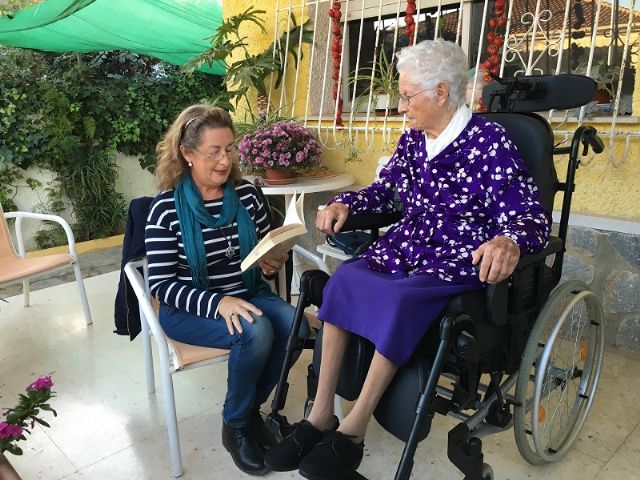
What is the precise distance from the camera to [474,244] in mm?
1524

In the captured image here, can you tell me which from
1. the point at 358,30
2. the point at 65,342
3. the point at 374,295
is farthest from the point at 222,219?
the point at 358,30

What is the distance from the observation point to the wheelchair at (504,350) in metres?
1.32

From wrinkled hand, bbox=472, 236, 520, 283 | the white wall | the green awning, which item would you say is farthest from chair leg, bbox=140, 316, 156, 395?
the white wall

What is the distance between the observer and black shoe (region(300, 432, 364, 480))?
1.29 metres

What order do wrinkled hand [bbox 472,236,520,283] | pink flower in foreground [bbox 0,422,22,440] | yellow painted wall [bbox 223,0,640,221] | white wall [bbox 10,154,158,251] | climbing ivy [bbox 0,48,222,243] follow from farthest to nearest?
white wall [bbox 10,154,158,251] < climbing ivy [bbox 0,48,222,243] < yellow painted wall [bbox 223,0,640,221] < wrinkled hand [bbox 472,236,520,283] < pink flower in foreground [bbox 0,422,22,440]

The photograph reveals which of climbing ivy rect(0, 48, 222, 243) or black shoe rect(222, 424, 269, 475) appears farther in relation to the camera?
climbing ivy rect(0, 48, 222, 243)

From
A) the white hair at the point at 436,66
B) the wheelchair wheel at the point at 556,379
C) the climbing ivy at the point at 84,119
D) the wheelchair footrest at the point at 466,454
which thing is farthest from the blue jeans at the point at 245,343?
the climbing ivy at the point at 84,119

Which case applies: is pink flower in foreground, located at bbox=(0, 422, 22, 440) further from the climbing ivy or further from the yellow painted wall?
the climbing ivy

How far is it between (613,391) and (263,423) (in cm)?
139

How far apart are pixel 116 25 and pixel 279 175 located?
5.96ft

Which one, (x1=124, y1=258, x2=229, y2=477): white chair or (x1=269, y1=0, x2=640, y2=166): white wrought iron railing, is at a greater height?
(x1=269, y1=0, x2=640, y2=166): white wrought iron railing

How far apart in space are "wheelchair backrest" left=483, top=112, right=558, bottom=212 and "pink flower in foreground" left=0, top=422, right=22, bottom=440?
1428 millimetres

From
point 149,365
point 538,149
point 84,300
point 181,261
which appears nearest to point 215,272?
point 181,261

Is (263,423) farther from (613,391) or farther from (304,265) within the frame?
(304,265)
